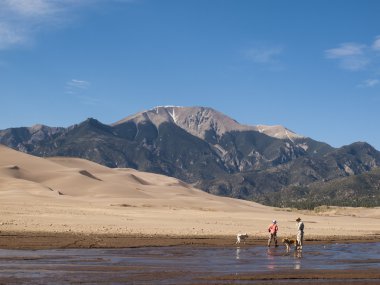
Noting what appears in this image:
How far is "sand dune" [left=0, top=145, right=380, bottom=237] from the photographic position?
5167 centimetres

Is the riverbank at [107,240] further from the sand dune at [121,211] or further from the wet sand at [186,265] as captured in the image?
the sand dune at [121,211]

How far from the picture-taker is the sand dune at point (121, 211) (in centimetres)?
5167

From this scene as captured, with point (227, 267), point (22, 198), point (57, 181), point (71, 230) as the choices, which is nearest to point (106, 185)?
point (57, 181)

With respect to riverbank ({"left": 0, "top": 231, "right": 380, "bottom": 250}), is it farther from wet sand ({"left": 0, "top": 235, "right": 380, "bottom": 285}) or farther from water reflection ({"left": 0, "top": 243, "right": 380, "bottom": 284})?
water reflection ({"left": 0, "top": 243, "right": 380, "bottom": 284})

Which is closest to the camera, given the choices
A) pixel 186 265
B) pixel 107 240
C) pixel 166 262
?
pixel 186 265

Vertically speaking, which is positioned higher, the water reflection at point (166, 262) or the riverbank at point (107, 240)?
the riverbank at point (107, 240)

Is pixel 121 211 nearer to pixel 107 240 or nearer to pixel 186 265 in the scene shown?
pixel 107 240

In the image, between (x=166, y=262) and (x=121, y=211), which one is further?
(x=121, y=211)

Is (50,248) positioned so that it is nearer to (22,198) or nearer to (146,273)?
(146,273)

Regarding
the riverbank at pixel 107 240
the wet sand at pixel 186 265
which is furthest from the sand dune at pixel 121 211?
the wet sand at pixel 186 265

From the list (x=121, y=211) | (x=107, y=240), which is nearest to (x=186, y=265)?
(x=107, y=240)

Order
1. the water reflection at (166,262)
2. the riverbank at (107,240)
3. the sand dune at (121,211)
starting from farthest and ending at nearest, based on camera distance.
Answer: the sand dune at (121,211), the riverbank at (107,240), the water reflection at (166,262)

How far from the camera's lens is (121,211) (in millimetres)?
76500

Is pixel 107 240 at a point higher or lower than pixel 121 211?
lower
